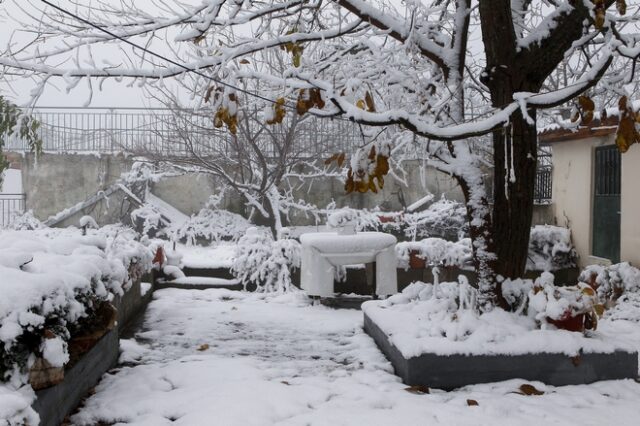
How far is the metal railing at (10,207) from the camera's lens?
13.6 meters

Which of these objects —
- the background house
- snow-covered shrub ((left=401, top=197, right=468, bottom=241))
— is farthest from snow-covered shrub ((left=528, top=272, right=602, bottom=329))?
snow-covered shrub ((left=401, top=197, right=468, bottom=241))

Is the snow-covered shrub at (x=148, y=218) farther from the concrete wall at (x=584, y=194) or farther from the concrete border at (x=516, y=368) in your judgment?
the concrete border at (x=516, y=368)

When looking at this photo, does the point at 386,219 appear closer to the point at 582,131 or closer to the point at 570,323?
the point at 582,131

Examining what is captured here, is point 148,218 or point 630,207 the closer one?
point 630,207

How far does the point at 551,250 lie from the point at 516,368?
22.6 ft

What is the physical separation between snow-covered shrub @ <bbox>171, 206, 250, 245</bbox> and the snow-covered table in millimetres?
5242

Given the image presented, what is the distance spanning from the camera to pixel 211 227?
12672 mm

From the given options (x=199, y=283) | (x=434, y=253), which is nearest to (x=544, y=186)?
(x=434, y=253)

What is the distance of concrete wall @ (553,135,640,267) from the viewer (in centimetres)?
898

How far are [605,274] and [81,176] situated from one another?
11754 millimetres

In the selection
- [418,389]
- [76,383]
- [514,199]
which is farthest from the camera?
[514,199]

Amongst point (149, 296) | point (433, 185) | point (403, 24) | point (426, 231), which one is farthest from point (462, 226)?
point (403, 24)

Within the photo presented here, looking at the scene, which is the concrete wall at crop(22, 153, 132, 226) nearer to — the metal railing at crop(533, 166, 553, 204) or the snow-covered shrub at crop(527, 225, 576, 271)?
the snow-covered shrub at crop(527, 225, 576, 271)

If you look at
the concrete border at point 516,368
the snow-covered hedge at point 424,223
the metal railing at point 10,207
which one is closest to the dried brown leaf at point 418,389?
the concrete border at point 516,368
